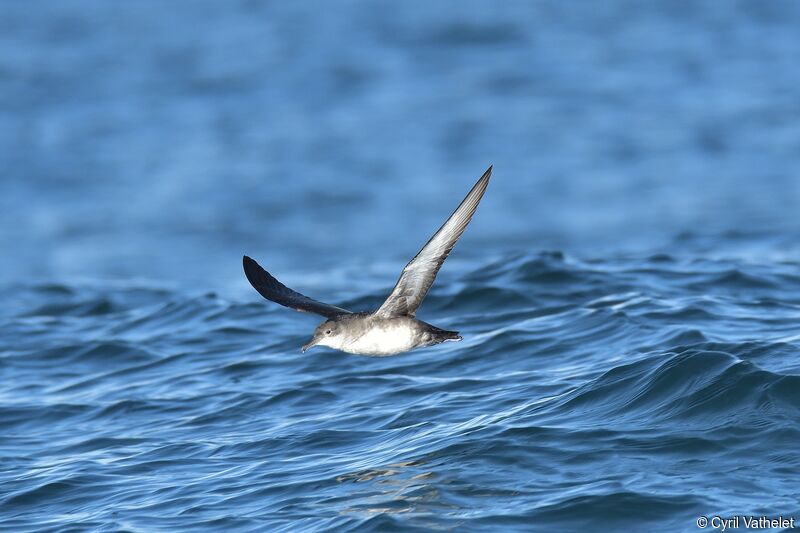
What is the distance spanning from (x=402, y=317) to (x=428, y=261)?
613 mm

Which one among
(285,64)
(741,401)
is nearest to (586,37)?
(285,64)

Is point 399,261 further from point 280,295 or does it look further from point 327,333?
point 327,333

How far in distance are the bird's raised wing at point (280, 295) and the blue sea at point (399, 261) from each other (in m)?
1.02

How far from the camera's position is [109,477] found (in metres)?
8.52

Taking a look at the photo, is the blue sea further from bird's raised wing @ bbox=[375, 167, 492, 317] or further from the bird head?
bird's raised wing @ bbox=[375, 167, 492, 317]

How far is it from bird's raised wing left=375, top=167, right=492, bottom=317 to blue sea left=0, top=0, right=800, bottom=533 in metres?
1.09

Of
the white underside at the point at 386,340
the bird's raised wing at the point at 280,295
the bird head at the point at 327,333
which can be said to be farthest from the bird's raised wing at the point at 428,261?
the bird's raised wing at the point at 280,295

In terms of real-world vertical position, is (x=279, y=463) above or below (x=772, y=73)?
below

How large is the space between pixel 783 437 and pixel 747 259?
6.36 m

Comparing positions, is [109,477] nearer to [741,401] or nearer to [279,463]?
[279,463]

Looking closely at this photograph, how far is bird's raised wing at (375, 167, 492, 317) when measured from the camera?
736 cm
